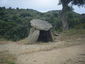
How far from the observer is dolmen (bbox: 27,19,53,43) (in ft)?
23.0

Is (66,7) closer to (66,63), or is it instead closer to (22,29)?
(22,29)

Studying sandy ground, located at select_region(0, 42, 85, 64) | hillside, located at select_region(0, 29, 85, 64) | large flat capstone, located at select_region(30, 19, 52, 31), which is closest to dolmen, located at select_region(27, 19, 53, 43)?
large flat capstone, located at select_region(30, 19, 52, 31)

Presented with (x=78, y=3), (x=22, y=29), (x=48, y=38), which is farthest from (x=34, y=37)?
(x=78, y=3)

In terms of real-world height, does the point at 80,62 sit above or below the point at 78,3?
below

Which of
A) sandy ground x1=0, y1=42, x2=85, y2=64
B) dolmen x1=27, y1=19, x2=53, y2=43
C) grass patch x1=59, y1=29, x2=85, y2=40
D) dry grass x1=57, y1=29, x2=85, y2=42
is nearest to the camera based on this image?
sandy ground x1=0, y1=42, x2=85, y2=64

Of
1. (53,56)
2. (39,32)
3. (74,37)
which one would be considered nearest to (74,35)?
(74,37)

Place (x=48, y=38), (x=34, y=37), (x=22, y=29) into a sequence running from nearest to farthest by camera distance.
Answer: (x=34, y=37) → (x=48, y=38) → (x=22, y=29)

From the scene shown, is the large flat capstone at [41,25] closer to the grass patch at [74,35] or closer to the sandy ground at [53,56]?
the grass patch at [74,35]

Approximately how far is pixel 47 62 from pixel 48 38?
5.32 meters

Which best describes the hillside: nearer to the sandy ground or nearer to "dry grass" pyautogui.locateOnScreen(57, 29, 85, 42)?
the sandy ground

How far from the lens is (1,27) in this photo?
45.0 ft

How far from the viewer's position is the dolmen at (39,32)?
7016 millimetres

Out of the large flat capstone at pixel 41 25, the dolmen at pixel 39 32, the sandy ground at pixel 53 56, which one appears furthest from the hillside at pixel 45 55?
the large flat capstone at pixel 41 25

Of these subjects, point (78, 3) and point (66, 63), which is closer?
point (66, 63)
